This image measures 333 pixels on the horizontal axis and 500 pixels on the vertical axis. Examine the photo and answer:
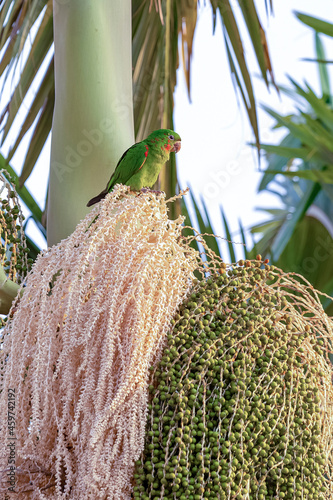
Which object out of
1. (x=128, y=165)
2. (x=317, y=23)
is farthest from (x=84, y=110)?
(x=317, y=23)

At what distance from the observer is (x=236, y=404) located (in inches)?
35.4

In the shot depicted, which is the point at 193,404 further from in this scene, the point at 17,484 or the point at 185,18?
the point at 185,18

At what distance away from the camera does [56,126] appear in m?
1.32

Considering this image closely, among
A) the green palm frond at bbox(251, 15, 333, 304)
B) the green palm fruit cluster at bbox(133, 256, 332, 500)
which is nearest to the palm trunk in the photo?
the green palm fruit cluster at bbox(133, 256, 332, 500)

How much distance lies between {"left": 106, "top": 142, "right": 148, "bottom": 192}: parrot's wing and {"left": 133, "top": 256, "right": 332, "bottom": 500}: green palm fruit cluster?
0.32m

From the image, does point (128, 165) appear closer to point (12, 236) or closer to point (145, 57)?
point (12, 236)

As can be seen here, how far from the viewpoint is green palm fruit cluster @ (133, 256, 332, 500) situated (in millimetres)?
860

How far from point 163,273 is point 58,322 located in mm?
197

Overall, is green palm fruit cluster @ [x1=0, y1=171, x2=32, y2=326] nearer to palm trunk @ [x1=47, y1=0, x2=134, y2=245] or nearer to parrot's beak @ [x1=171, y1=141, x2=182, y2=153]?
palm trunk @ [x1=47, y1=0, x2=134, y2=245]

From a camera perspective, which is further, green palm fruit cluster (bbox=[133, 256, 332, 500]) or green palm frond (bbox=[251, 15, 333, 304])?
green palm frond (bbox=[251, 15, 333, 304])

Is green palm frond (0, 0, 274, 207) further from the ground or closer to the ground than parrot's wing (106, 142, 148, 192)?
further from the ground

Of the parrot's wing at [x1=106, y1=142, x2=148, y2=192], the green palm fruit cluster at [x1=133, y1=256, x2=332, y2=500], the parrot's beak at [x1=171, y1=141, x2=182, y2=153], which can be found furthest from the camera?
the parrot's beak at [x1=171, y1=141, x2=182, y2=153]

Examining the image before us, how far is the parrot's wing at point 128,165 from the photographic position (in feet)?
4.01

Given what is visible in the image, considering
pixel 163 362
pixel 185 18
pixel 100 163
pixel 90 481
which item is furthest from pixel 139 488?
pixel 185 18
